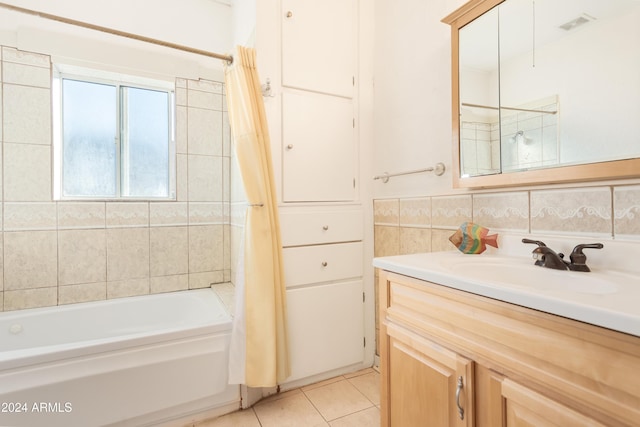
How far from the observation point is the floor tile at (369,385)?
5.55ft

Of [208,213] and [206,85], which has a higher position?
[206,85]

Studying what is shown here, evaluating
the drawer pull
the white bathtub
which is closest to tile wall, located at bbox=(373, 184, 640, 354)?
the drawer pull

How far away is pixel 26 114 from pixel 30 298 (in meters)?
1.12

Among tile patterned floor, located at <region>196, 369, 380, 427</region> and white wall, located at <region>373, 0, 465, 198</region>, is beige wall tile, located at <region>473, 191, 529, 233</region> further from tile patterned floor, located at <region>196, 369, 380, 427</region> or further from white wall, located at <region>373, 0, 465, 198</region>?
tile patterned floor, located at <region>196, 369, 380, 427</region>

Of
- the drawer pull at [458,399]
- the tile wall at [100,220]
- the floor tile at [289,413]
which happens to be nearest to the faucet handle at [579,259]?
the drawer pull at [458,399]

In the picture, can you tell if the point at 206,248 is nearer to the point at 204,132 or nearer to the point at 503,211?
the point at 204,132

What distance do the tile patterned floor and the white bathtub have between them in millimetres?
125

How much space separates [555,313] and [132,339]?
1.60 m

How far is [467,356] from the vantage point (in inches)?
31.6

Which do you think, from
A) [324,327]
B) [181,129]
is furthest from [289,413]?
[181,129]

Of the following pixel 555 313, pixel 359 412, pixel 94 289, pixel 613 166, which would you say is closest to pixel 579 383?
pixel 555 313

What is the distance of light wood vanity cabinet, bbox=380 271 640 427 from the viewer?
21.5 inches

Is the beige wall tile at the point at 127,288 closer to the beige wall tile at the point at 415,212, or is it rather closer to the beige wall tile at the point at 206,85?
the beige wall tile at the point at 206,85

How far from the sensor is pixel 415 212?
164 cm
